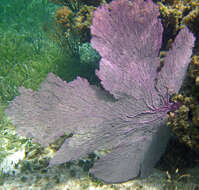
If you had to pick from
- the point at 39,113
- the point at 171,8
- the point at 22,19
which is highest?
the point at 22,19

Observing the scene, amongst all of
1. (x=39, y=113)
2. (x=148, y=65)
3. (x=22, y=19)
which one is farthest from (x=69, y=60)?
(x=22, y=19)

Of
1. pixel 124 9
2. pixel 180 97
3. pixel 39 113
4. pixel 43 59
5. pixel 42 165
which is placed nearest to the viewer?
pixel 180 97

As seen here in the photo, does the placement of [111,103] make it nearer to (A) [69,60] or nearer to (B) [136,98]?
(B) [136,98]

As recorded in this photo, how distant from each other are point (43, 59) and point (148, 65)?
17.6ft

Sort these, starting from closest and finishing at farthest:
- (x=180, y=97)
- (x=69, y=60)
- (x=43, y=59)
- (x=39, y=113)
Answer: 1. (x=180, y=97)
2. (x=39, y=113)
3. (x=69, y=60)
4. (x=43, y=59)

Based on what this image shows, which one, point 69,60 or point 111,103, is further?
point 69,60

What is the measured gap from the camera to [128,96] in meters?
3.17

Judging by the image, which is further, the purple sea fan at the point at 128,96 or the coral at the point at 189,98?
the purple sea fan at the point at 128,96

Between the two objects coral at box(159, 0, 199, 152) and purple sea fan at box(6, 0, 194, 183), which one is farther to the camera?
purple sea fan at box(6, 0, 194, 183)

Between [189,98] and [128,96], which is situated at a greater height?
[128,96]

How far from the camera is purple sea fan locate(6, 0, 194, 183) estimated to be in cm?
306

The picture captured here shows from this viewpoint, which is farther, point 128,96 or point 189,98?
point 128,96

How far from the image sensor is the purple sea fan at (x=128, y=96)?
10.0ft

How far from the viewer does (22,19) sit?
12.8m
